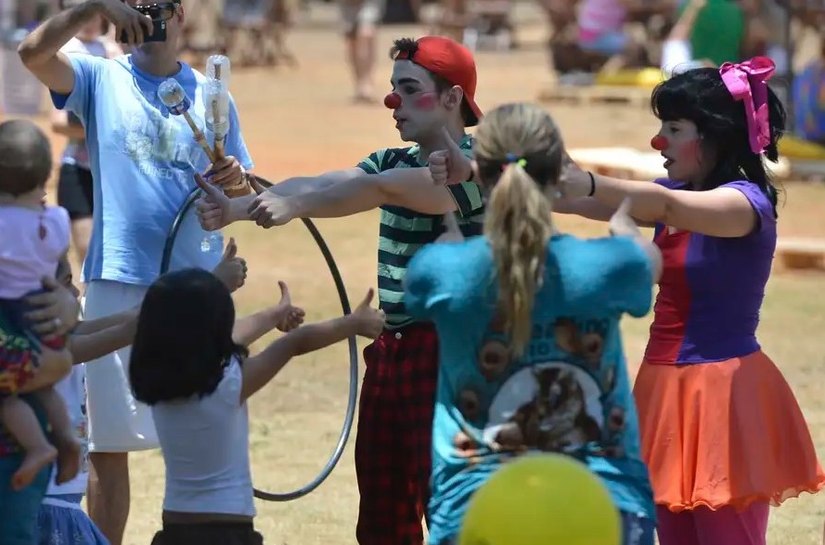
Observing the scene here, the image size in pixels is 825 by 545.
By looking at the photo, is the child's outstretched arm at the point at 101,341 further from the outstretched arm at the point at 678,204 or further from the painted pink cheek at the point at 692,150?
the painted pink cheek at the point at 692,150

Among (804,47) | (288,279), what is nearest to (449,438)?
(288,279)

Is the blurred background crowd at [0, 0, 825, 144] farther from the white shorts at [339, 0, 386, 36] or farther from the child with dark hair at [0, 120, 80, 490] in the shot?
the child with dark hair at [0, 120, 80, 490]

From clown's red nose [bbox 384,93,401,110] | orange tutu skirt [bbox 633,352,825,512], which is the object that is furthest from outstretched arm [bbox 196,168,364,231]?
orange tutu skirt [bbox 633,352,825,512]

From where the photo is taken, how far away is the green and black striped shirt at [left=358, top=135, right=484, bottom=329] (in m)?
4.97

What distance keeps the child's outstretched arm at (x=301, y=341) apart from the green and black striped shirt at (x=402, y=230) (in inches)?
26.7

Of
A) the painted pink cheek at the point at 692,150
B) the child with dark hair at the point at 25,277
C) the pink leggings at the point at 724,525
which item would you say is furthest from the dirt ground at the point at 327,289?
the child with dark hair at the point at 25,277

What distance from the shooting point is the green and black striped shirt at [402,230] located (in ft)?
16.3

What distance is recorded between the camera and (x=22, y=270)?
12.6 feet

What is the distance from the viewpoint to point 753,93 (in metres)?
4.81

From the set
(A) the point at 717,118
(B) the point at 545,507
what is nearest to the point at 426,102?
(A) the point at 717,118

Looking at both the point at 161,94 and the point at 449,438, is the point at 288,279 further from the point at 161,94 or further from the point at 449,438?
the point at 449,438

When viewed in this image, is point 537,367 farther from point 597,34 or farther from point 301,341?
point 597,34

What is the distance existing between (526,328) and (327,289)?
7.66m

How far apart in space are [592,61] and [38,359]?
20.6 m
